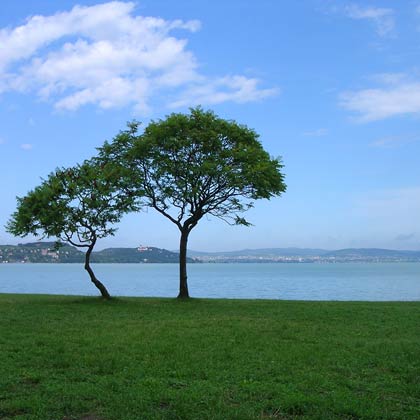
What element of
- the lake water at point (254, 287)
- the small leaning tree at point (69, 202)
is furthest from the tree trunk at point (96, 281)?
the lake water at point (254, 287)

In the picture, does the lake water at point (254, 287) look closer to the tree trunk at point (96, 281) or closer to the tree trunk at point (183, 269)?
the tree trunk at point (183, 269)

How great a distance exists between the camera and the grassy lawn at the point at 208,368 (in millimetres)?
7246

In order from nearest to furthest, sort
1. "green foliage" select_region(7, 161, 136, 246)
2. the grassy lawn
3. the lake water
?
the grassy lawn < "green foliage" select_region(7, 161, 136, 246) < the lake water

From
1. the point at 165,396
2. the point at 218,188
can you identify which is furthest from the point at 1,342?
the point at 218,188

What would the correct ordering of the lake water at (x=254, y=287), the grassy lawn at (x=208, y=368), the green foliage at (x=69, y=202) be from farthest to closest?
1. the lake water at (x=254, y=287)
2. the green foliage at (x=69, y=202)
3. the grassy lawn at (x=208, y=368)

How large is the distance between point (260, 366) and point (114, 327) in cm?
702

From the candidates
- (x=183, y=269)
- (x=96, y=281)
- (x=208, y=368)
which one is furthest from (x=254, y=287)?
(x=208, y=368)

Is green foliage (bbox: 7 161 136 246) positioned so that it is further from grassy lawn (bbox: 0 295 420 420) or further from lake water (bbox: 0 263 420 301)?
lake water (bbox: 0 263 420 301)

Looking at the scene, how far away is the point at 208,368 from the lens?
9.80 meters

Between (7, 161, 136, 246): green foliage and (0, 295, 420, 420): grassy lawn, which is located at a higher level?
Result: (7, 161, 136, 246): green foliage

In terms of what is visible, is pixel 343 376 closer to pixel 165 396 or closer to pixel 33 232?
pixel 165 396

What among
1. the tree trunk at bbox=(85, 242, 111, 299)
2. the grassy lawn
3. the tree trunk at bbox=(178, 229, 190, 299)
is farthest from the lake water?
the grassy lawn

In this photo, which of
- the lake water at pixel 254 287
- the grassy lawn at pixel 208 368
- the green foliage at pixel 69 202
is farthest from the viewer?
the lake water at pixel 254 287

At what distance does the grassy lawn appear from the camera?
725 cm
